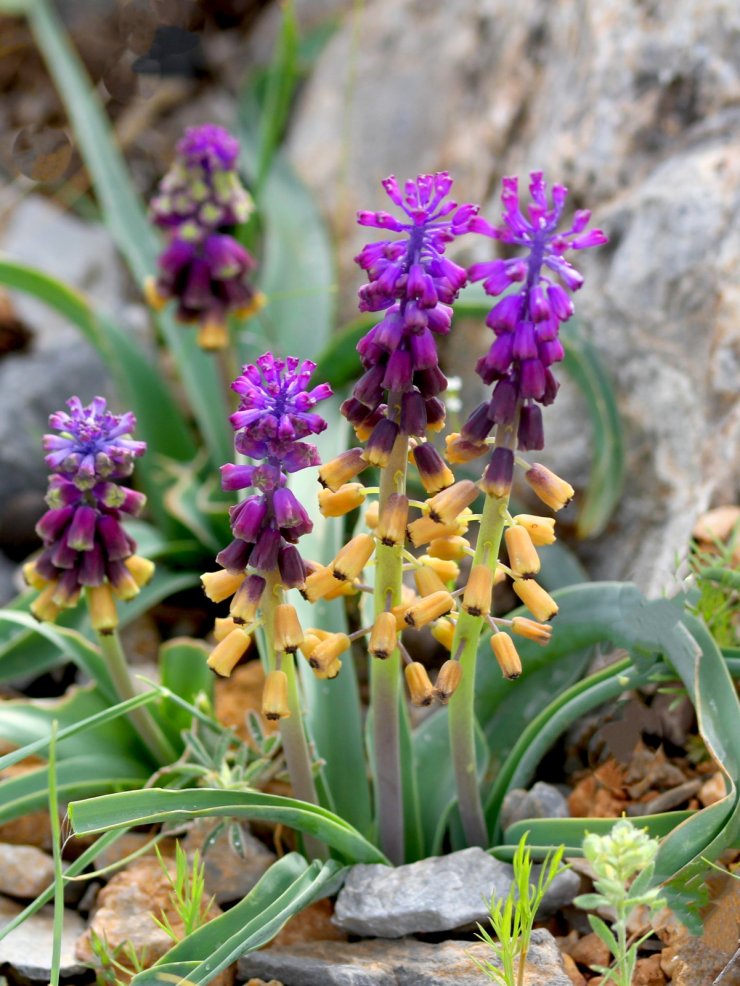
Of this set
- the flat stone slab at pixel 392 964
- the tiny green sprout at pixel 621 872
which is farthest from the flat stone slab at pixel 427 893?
the tiny green sprout at pixel 621 872

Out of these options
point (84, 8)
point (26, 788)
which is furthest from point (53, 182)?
point (26, 788)

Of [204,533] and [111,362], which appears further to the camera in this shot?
[111,362]

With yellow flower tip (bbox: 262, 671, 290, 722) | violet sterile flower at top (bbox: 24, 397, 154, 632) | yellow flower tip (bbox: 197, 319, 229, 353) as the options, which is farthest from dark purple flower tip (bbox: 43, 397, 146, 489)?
yellow flower tip (bbox: 197, 319, 229, 353)

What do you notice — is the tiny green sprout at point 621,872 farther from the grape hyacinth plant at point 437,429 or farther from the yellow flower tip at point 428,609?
the yellow flower tip at point 428,609

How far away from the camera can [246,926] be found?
6.80ft

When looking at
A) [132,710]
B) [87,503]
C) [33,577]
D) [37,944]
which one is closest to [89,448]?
[87,503]

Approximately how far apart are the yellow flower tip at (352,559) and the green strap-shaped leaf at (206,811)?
0.45 metres

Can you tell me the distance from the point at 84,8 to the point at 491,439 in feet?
16.6

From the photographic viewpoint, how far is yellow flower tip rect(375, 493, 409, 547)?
80.6 inches

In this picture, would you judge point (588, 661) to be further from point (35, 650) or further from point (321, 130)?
point (321, 130)

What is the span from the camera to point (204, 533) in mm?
3695

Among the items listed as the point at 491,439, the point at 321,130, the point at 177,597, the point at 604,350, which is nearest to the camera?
the point at 491,439

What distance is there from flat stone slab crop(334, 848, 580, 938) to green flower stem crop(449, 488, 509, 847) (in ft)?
0.33

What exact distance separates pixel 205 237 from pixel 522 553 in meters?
2.02
